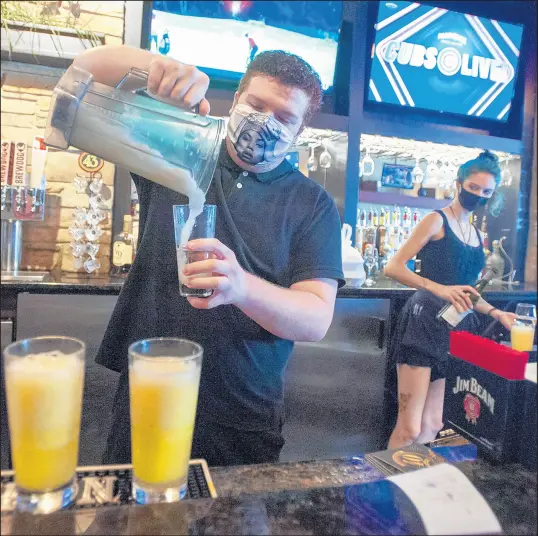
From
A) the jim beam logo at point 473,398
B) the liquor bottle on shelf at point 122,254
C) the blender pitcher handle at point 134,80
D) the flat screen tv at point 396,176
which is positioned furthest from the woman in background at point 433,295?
the blender pitcher handle at point 134,80

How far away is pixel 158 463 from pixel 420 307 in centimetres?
215

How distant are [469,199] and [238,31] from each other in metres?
1.51

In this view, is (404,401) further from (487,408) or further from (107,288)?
(487,408)

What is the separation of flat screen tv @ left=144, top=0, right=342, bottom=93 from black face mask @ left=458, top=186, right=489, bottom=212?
1044 mm

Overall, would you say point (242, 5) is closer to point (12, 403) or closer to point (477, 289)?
point (477, 289)

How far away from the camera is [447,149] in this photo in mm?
3525

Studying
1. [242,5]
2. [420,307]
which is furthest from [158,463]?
[242,5]

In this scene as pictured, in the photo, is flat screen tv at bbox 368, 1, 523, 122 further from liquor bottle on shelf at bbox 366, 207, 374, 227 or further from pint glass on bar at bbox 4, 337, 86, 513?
pint glass on bar at bbox 4, 337, 86, 513

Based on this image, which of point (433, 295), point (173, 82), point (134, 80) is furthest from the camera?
point (433, 295)

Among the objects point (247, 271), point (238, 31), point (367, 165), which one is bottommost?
point (247, 271)

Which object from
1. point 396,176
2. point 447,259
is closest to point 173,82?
point 447,259

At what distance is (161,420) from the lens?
0.66 m

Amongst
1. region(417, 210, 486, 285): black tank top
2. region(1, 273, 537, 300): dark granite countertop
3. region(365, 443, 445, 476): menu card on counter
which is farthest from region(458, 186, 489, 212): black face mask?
region(365, 443, 445, 476): menu card on counter

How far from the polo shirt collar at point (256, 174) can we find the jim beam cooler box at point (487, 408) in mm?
601
